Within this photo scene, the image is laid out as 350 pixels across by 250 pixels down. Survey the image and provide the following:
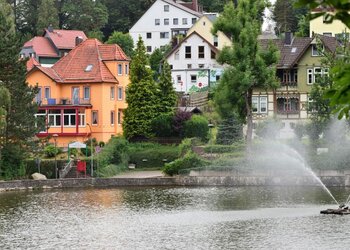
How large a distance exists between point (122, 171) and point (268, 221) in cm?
2687

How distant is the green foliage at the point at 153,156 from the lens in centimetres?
6519

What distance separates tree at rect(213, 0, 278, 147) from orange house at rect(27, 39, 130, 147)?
Answer: 39.4 feet

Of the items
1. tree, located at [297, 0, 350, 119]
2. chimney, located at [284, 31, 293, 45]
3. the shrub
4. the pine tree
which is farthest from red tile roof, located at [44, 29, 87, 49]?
tree, located at [297, 0, 350, 119]

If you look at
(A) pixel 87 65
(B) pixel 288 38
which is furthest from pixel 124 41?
(A) pixel 87 65

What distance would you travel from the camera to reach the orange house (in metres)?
73.0

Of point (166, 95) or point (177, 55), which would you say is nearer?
point (166, 95)

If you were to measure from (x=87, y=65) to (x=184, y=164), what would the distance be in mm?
19531

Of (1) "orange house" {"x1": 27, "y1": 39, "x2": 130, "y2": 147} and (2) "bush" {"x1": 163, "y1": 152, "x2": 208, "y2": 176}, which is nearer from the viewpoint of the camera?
(2) "bush" {"x1": 163, "y1": 152, "x2": 208, "y2": 176}

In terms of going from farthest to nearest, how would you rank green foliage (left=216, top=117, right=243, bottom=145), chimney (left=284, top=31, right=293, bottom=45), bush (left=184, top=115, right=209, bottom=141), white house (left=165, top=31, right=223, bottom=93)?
white house (left=165, top=31, right=223, bottom=93) → chimney (left=284, top=31, right=293, bottom=45) → bush (left=184, top=115, right=209, bottom=141) → green foliage (left=216, top=117, right=243, bottom=145)

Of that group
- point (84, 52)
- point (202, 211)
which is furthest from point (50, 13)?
point (202, 211)

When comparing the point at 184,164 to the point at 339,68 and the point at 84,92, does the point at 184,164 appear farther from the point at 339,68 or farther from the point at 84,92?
the point at 339,68

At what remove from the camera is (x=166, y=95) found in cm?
7212

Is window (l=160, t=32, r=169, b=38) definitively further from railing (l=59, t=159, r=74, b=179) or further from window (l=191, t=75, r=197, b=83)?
railing (l=59, t=159, r=74, b=179)

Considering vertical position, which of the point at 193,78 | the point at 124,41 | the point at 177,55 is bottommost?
the point at 193,78
